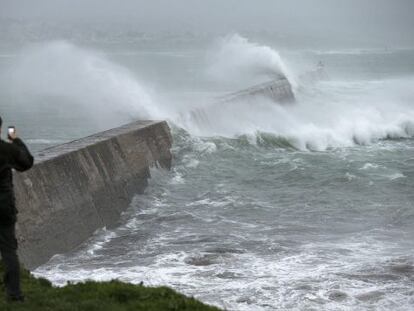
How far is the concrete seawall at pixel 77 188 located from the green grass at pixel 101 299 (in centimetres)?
377

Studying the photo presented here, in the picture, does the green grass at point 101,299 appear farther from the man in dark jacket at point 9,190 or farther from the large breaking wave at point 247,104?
the large breaking wave at point 247,104

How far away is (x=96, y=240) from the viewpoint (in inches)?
488

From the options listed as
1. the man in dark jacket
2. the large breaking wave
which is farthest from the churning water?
the man in dark jacket

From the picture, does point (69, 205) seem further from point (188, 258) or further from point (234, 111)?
point (234, 111)

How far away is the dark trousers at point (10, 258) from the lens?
610 centimetres

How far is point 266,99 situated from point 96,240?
813 inches

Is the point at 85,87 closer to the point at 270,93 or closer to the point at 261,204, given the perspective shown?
the point at 270,93

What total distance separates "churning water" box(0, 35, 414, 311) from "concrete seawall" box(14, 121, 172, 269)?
32 cm

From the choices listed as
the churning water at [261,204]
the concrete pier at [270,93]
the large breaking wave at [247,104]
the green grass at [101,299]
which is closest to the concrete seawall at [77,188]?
the churning water at [261,204]

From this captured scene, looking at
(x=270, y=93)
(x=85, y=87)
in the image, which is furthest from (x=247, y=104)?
(x=85, y=87)

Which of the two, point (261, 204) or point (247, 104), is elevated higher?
point (247, 104)

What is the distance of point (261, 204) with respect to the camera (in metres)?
15.5

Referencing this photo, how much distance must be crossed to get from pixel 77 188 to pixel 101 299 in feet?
21.7

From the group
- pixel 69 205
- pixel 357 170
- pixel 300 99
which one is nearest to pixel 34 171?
pixel 69 205
